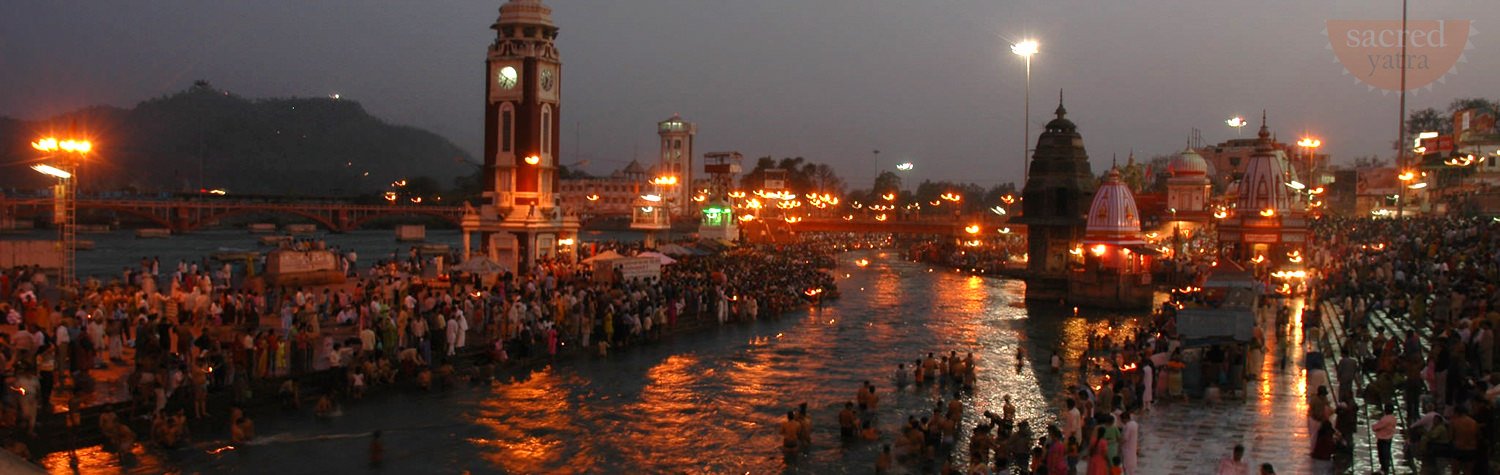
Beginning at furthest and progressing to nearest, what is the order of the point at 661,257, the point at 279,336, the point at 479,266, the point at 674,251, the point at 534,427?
1. the point at 674,251
2. the point at 661,257
3. the point at 479,266
4. the point at 279,336
5. the point at 534,427

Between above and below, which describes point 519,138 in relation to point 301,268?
above

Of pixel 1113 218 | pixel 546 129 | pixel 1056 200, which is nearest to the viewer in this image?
pixel 546 129

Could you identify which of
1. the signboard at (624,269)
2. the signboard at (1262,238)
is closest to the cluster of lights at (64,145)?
the signboard at (624,269)

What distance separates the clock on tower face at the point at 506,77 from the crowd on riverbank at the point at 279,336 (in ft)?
31.5

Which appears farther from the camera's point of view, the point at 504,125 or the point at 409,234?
the point at 409,234

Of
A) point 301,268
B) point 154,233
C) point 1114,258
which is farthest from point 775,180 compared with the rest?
point 301,268

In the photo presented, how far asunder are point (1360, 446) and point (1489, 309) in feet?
19.0

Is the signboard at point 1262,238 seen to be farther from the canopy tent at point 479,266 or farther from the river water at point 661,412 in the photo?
the canopy tent at point 479,266

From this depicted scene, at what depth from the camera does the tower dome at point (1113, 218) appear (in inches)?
1673

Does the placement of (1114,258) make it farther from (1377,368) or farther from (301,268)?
(301,268)

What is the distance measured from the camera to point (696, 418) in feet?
64.7

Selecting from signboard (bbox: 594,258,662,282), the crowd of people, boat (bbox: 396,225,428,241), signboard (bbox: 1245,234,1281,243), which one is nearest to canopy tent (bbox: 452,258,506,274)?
signboard (bbox: 594,258,662,282)

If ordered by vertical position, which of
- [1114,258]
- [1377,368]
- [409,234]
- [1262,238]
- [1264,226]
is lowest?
[1377,368]

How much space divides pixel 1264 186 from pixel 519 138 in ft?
93.6
